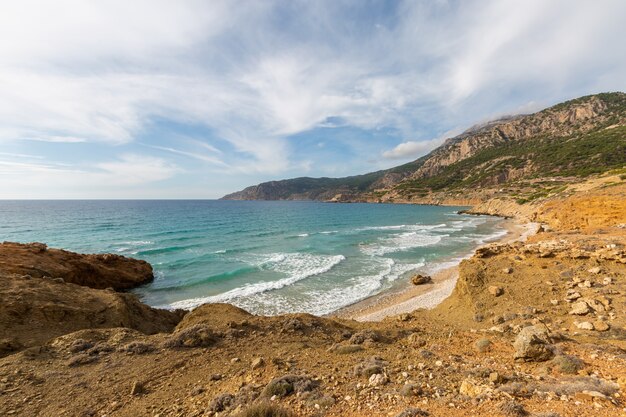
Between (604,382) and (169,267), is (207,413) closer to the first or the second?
(604,382)

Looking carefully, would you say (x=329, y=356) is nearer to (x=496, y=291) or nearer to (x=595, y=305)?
(x=496, y=291)

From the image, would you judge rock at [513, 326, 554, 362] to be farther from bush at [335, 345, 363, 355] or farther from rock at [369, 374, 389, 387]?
bush at [335, 345, 363, 355]

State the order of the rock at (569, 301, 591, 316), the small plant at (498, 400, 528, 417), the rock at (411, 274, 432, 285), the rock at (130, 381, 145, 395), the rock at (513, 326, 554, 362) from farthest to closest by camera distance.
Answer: the rock at (411, 274, 432, 285)
the rock at (569, 301, 591, 316)
the rock at (513, 326, 554, 362)
the rock at (130, 381, 145, 395)
the small plant at (498, 400, 528, 417)

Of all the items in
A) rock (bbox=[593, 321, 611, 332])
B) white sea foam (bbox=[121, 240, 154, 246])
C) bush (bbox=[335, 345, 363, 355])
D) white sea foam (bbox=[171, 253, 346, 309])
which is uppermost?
bush (bbox=[335, 345, 363, 355])

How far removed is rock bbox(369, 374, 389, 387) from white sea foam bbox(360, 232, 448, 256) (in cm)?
2655

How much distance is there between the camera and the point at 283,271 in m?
25.1

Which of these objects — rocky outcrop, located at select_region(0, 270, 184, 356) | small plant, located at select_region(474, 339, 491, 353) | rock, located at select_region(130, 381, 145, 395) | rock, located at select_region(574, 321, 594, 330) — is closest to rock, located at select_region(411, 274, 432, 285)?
rock, located at select_region(574, 321, 594, 330)

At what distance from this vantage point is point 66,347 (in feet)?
23.9

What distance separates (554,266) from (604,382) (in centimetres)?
1077

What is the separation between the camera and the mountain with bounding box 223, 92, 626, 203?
86.6m

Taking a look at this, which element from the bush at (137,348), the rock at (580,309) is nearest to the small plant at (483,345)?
the rock at (580,309)

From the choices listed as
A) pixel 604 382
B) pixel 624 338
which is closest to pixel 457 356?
pixel 604 382

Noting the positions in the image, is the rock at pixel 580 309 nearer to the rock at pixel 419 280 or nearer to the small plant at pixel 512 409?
the small plant at pixel 512 409

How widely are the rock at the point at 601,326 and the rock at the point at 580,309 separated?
0.94 metres
